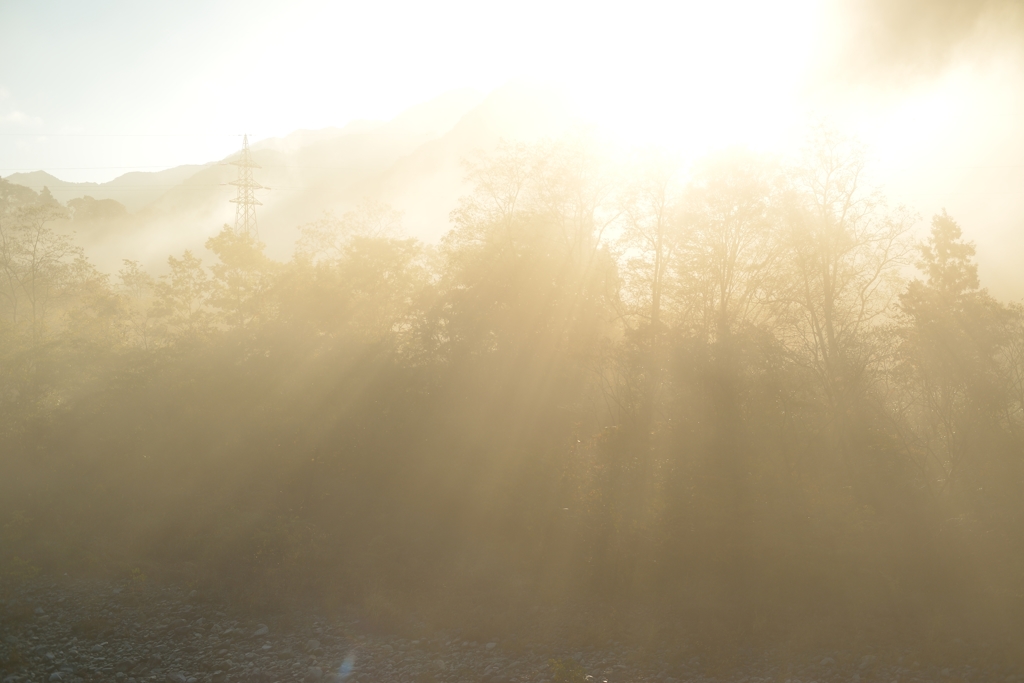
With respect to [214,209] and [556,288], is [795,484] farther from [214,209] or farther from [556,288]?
[214,209]

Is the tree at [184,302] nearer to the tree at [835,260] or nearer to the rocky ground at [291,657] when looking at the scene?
the rocky ground at [291,657]

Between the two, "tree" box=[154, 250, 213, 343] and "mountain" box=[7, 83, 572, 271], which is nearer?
"tree" box=[154, 250, 213, 343]

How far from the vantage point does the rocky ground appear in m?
15.9

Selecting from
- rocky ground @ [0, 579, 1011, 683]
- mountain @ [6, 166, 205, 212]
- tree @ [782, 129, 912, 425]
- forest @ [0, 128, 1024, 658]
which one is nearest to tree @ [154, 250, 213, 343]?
forest @ [0, 128, 1024, 658]

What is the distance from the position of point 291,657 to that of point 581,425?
13.8 metres

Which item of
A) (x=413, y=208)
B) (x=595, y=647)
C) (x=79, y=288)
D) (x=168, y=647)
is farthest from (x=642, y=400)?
(x=413, y=208)

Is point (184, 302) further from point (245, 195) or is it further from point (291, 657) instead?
point (291, 657)

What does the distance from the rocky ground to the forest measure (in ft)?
3.35

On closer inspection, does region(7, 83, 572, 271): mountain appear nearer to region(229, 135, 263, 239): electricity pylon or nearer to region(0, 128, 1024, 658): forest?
region(229, 135, 263, 239): electricity pylon

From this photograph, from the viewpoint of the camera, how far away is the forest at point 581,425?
19.6 m

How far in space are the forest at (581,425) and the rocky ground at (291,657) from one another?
40.2 inches

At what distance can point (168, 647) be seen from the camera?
18.2 m

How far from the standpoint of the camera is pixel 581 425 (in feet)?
83.5

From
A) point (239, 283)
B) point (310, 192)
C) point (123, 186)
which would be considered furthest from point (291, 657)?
point (123, 186)
